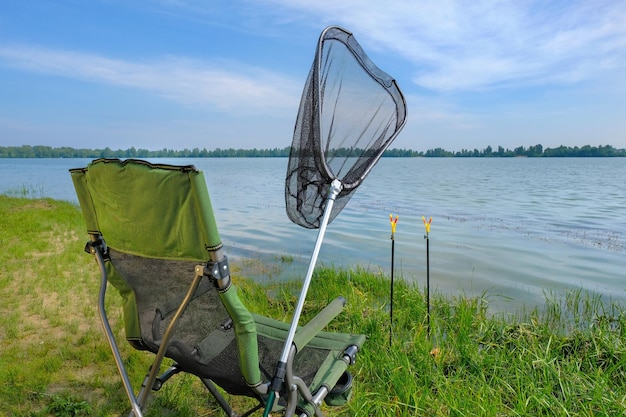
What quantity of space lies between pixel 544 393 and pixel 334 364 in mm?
1530

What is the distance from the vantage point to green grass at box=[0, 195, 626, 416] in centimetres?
265

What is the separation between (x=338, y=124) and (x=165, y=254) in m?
1.26

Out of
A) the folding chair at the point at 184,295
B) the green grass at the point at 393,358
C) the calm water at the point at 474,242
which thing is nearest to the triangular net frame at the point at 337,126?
the folding chair at the point at 184,295

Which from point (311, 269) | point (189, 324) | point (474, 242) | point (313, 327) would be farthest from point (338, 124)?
point (474, 242)

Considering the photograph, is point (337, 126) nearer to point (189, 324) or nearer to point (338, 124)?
point (338, 124)

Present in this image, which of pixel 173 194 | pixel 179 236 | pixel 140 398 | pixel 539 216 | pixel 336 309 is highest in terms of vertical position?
pixel 173 194

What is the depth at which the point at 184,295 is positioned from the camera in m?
1.77

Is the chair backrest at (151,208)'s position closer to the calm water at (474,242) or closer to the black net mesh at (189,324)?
the black net mesh at (189,324)

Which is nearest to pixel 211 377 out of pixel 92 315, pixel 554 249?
pixel 92 315

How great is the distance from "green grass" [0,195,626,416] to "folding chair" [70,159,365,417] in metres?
0.80

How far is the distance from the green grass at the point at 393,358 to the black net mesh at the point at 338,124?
3.92ft

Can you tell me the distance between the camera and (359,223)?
40.7 ft

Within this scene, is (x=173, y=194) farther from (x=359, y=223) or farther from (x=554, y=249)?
(x=359, y=223)

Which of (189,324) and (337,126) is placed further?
(337,126)
